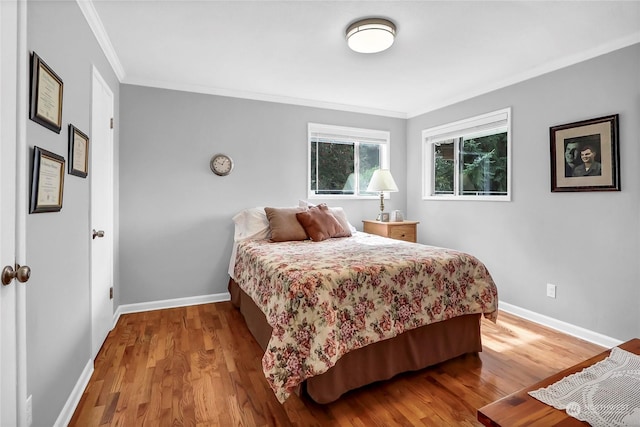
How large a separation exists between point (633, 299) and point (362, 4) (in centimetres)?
300

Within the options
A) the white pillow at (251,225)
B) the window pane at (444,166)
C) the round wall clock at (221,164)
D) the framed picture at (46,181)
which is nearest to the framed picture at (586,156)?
the window pane at (444,166)

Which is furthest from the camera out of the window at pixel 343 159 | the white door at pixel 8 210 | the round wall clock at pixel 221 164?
the window at pixel 343 159

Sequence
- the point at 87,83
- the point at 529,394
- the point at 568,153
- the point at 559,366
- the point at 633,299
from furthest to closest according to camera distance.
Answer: the point at 568,153
the point at 633,299
the point at 559,366
the point at 87,83
the point at 529,394

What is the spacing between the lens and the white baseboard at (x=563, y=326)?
2.67 metres

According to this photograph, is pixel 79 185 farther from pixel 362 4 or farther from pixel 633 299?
pixel 633 299

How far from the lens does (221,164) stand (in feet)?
12.1

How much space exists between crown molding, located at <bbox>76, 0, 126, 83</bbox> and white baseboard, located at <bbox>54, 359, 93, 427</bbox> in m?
2.29

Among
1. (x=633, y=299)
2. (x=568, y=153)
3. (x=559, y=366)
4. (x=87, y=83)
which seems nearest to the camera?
(x=87, y=83)

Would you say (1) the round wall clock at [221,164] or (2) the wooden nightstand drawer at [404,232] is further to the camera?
(2) the wooden nightstand drawer at [404,232]

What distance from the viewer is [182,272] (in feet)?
11.8

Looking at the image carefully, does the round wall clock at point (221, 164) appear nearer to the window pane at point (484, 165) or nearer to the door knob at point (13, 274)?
the door knob at point (13, 274)

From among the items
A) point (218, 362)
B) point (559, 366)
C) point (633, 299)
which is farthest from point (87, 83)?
point (633, 299)

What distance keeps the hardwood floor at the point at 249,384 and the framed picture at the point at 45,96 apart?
5.08ft

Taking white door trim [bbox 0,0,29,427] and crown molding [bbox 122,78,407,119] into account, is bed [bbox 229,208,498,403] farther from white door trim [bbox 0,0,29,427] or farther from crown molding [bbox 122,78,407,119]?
crown molding [bbox 122,78,407,119]
